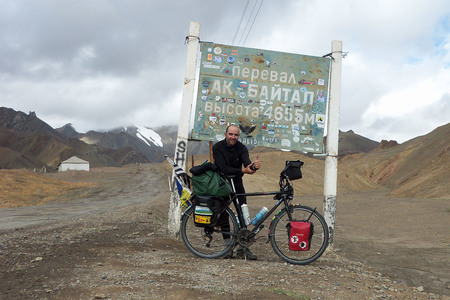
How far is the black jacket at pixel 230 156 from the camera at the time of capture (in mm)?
6016

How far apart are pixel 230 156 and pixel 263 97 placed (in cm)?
240

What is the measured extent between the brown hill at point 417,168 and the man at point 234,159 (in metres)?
23.6

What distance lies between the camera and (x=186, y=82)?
25.9 ft

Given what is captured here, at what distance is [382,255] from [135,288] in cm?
683

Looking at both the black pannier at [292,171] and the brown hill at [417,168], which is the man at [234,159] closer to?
the black pannier at [292,171]

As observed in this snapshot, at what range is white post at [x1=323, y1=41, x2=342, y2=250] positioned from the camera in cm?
781

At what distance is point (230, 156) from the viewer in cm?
607

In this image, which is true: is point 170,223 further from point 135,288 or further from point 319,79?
point 319,79

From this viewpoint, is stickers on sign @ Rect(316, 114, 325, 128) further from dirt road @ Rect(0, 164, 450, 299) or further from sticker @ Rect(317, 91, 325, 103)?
dirt road @ Rect(0, 164, 450, 299)

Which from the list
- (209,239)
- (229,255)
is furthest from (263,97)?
(229,255)

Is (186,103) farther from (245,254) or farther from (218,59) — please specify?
(245,254)

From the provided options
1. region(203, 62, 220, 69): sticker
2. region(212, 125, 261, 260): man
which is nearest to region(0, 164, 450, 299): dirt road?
region(212, 125, 261, 260): man

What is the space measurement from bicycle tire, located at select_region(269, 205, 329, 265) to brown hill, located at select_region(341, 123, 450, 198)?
2311 centimetres

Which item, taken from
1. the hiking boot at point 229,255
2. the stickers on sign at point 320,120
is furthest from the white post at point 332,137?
the hiking boot at point 229,255
